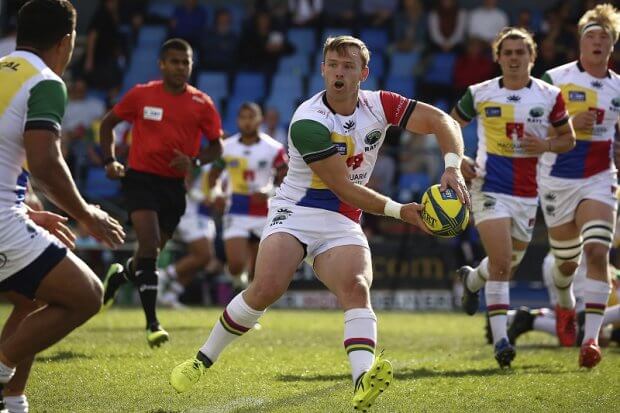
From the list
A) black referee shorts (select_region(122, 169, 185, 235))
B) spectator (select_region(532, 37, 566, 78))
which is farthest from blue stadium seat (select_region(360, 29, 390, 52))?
black referee shorts (select_region(122, 169, 185, 235))

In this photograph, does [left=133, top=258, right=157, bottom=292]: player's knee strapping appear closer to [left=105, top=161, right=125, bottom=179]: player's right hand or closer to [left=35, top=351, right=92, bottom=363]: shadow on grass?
[left=105, top=161, right=125, bottom=179]: player's right hand

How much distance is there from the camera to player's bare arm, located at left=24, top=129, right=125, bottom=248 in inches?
217

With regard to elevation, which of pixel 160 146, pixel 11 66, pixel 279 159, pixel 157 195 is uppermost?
pixel 11 66

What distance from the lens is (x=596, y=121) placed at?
33.4 feet

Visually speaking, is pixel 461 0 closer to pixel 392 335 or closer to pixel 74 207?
pixel 392 335

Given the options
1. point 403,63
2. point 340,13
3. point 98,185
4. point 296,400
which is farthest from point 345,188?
point 340,13

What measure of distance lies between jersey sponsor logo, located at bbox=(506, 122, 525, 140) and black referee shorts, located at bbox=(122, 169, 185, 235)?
328 cm

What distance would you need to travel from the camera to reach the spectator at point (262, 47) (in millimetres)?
21859

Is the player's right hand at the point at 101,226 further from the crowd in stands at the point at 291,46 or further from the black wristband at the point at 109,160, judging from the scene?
the crowd in stands at the point at 291,46

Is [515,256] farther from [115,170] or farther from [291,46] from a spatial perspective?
[291,46]

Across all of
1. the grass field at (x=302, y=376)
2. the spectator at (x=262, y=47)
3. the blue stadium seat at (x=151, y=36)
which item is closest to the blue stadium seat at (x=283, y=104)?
the spectator at (x=262, y=47)

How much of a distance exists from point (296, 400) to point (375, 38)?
1596 centimetres

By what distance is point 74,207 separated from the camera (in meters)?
5.62

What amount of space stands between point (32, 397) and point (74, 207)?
2.02 m
